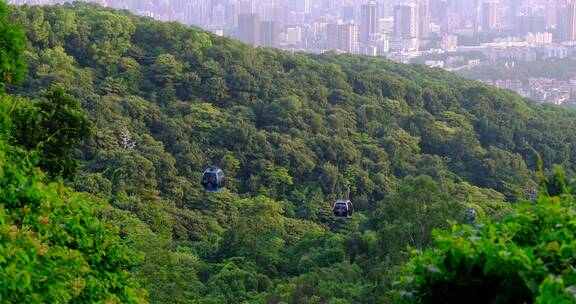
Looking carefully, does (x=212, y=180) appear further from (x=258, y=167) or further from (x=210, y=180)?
(x=258, y=167)

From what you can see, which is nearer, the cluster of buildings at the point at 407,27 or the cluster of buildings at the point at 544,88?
the cluster of buildings at the point at 544,88

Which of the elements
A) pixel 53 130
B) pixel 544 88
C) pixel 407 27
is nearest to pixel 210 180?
pixel 53 130

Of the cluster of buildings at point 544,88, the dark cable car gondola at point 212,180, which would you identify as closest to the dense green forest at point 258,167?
the dark cable car gondola at point 212,180

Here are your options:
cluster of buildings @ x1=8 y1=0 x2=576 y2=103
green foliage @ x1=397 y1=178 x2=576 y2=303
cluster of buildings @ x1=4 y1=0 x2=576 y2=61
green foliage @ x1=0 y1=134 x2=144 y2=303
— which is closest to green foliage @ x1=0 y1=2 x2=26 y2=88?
green foliage @ x1=0 y1=134 x2=144 y2=303

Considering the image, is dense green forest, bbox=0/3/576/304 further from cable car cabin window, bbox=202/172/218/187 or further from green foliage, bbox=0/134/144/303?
cable car cabin window, bbox=202/172/218/187

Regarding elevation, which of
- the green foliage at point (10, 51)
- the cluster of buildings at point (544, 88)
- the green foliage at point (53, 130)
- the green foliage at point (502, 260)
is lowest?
the cluster of buildings at point (544, 88)

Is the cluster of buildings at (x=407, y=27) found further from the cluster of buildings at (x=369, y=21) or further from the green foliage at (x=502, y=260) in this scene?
the green foliage at (x=502, y=260)

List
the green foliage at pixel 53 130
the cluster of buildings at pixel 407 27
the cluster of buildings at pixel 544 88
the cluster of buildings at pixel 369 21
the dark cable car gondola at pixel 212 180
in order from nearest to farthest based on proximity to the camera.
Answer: the green foliage at pixel 53 130 → the dark cable car gondola at pixel 212 180 → the cluster of buildings at pixel 544 88 → the cluster of buildings at pixel 407 27 → the cluster of buildings at pixel 369 21

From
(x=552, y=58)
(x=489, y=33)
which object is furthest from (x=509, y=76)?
(x=489, y=33)
